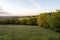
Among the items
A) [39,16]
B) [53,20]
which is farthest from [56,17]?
[39,16]

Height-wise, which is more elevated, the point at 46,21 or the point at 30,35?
the point at 46,21

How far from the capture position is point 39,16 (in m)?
33.0

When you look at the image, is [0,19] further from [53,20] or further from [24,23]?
[53,20]

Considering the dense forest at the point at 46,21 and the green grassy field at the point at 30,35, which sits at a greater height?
the dense forest at the point at 46,21

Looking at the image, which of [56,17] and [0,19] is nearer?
[56,17]

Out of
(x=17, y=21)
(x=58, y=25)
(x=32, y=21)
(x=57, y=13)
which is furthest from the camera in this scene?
(x=17, y=21)

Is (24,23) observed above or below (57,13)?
below

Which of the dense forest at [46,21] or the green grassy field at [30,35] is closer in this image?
the green grassy field at [30,35]

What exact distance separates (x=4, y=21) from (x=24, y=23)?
6150 mm

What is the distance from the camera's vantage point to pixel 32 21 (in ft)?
124

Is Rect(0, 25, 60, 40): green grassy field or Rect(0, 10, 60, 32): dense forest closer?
Rect(0, 25, 60, 40): green grassy field

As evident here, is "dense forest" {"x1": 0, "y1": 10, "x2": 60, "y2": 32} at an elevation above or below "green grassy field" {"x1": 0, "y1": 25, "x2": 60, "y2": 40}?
above

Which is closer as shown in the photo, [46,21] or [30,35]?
[30,35]

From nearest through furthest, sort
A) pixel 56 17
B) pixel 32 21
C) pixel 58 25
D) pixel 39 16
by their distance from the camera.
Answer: pixel 58 25 < pixel 56 17 < pixel 39 16 < pixel 32 21
